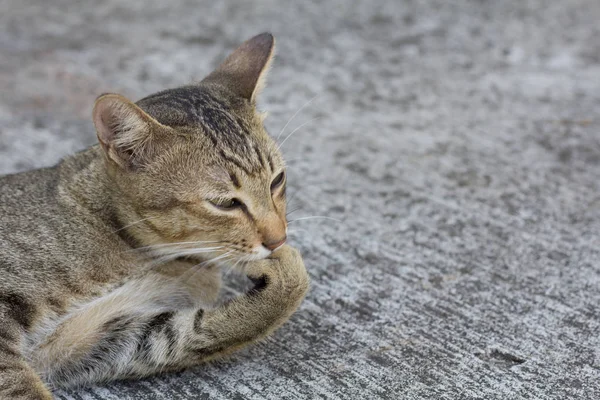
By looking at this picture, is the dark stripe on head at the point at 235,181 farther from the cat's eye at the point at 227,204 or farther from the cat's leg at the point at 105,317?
the cat's leg at the point at 105,317

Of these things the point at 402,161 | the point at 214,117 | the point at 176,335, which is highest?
the point at 214,117

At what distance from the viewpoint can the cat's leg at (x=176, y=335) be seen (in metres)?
2.27

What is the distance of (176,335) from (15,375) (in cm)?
49

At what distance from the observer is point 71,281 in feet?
7.46

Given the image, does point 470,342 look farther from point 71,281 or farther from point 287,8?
point 287,8

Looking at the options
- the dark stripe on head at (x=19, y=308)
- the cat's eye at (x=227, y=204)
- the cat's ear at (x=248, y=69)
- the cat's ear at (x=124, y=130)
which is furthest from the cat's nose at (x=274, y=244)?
the dark stripe on head at (x=19, y=308)

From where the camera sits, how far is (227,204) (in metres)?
2.37

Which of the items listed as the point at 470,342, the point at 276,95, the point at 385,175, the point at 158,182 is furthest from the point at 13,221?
the point at 276,95

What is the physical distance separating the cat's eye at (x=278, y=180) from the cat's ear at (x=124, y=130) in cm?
43

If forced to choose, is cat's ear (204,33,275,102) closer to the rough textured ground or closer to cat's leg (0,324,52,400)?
the rough textured ground

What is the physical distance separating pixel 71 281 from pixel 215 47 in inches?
109

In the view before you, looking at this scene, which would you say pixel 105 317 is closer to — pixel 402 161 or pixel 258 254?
pixel 258 254

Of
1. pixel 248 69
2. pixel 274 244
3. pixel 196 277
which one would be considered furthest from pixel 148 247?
pixel 248 69

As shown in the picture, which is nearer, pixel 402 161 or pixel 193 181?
pixel 193 181
